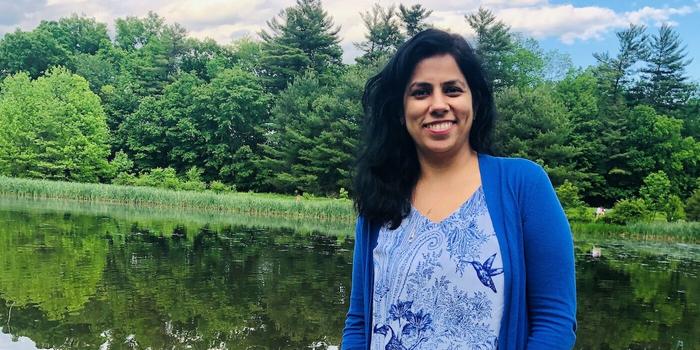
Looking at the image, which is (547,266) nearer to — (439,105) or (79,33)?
(439,105)

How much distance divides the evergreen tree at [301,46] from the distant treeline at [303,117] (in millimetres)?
84

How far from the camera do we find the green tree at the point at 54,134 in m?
32.4

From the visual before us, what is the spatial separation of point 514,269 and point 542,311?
111 mm

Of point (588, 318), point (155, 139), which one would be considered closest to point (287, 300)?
point (588, 318)

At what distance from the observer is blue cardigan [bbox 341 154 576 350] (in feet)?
3.98

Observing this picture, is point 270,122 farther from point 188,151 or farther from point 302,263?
point 302,263

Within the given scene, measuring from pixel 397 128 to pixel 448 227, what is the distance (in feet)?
1.06

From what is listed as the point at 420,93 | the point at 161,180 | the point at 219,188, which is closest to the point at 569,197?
the point at 219,188

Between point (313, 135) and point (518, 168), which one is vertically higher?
point (313, 135)

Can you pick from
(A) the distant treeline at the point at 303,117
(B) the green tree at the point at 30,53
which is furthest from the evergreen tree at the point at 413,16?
(B) the green tree at the point at 30,53

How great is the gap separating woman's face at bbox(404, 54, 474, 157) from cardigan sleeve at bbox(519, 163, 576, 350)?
200mm

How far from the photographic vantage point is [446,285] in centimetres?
124

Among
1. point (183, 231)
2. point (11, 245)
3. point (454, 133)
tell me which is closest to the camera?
point (454, 133)

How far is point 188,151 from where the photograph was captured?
35.9 metres
